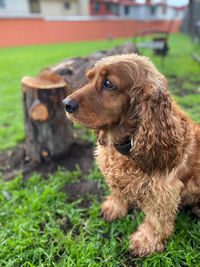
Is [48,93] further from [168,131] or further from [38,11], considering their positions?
[38,11]

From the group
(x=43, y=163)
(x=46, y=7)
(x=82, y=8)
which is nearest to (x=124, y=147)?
(x=43, y=163)

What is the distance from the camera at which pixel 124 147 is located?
75.6 inches

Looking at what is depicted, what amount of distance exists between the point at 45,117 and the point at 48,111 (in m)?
0.10

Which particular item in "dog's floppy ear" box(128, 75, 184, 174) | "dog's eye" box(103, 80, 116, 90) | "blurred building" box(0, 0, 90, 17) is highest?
"blurred building" box(0, 0, 90, 17)

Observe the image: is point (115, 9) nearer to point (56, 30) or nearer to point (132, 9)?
point (132, 9)

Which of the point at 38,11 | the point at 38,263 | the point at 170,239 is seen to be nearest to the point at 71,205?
the point at 38,263

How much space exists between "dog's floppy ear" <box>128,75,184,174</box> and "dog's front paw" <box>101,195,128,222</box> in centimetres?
90

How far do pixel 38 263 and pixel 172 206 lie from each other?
1391mm

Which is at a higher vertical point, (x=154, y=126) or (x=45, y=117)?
(x=154, y=126)

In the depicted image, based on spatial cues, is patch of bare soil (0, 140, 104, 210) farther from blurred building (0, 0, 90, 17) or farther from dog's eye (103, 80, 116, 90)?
blurred building (0, 0, 90, 17)

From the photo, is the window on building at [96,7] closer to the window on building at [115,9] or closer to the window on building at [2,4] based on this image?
the window on building at [115,9]

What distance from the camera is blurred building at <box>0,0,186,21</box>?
30312mm

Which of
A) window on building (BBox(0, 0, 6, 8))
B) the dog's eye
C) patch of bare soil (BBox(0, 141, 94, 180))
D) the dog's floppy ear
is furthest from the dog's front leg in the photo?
window on building (BBox(0, 0, 6, 8))

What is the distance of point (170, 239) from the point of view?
7.27 feet
